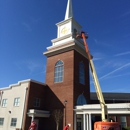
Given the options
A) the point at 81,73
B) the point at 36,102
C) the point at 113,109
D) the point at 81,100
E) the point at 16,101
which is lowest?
the point at 113,109

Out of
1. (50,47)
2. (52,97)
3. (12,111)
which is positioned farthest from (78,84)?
(12,111)

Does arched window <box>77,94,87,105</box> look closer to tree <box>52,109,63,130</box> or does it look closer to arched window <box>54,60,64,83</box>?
tree <box>52,109,63,130</box>

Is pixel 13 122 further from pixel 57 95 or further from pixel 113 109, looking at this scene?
pixel 113 109

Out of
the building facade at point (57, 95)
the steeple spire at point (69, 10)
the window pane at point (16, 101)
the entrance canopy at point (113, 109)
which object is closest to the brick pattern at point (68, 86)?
the building facade at point (57, 95)

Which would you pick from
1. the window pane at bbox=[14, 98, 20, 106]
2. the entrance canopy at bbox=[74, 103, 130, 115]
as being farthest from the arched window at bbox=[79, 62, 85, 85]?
the window pane at bbox=[14, 98, 20, 106]

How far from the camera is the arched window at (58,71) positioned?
89.8ft

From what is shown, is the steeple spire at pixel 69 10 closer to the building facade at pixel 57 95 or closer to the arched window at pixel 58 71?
the building facade at pixel 57 95

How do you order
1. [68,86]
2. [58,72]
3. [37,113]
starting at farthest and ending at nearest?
[58,72] < [68,86] < [37,113]

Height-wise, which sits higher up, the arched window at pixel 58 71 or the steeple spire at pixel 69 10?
the steeple spire at pixel 69 10

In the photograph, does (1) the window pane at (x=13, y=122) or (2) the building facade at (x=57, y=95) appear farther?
(1) the window pane at (x=13, y=122)

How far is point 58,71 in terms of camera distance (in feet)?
92.3

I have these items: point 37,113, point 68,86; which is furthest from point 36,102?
point 68,86

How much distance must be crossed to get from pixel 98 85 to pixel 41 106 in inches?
556

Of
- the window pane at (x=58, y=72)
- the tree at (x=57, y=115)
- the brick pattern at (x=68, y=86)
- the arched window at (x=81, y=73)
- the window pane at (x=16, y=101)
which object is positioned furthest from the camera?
the arched window at (x=81, y=73)
